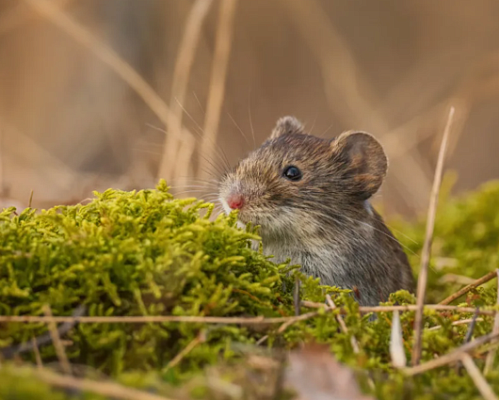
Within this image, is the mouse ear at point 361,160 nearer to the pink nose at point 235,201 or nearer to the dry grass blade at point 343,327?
→ the pink nose at point 235,201

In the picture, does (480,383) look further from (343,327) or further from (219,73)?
(219,73)

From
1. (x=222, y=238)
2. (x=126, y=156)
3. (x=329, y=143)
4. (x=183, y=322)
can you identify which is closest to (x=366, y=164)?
(x=329, y=143)

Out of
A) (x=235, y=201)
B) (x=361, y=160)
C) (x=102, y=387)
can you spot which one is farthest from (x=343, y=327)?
(x=361, y=160)

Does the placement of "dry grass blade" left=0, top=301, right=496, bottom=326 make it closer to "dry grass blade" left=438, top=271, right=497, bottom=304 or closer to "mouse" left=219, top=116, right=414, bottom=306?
"dry grass blade" left=438, top=271, right=497, bottom=304

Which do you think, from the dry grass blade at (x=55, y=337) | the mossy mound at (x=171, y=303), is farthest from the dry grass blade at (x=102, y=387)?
the dry grass blade at (x=55, y=337)

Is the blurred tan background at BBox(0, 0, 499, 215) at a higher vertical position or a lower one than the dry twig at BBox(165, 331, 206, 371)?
higher

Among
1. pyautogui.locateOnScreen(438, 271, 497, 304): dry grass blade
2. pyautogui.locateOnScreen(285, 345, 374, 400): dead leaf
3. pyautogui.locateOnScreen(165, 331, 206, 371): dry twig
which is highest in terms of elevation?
pyautogui.locateOnScreen(438, 271, 497, 304): dry grass blade

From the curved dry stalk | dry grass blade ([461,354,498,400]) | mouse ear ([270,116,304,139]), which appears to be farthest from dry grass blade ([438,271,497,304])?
the curved dry stalk
